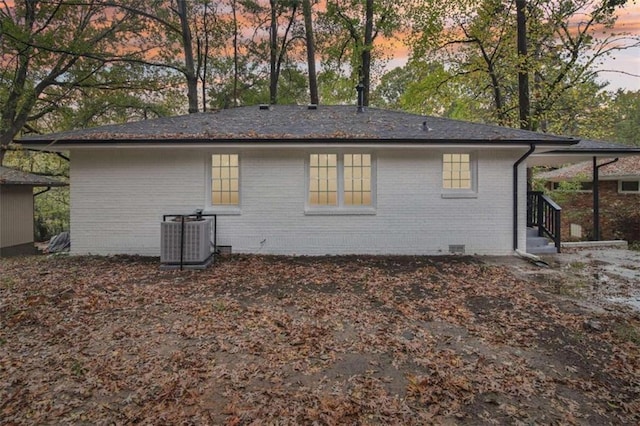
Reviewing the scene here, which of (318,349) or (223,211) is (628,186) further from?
(318,349)

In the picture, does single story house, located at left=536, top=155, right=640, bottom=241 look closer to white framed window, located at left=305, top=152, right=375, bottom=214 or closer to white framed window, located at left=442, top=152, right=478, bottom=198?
white framed window, located at left=442, top=152, right=478, bottom=198

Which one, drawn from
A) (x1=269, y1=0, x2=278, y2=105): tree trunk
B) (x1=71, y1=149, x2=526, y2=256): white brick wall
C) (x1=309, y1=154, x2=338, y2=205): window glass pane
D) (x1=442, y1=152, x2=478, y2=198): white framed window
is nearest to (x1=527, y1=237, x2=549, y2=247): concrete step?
(x1=71, y1=149, x2=526, y2=256): white brick wall

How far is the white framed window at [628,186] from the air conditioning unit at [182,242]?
1524 centimetres

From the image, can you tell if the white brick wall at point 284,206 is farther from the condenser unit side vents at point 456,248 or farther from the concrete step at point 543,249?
the concrete step at point 543,249

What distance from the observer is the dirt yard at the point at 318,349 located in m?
2.63

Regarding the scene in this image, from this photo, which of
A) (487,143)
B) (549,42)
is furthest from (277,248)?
(549,42)

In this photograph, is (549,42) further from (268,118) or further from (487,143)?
(268,118)

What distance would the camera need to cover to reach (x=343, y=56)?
58.3ft

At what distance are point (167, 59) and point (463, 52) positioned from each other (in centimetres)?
1416

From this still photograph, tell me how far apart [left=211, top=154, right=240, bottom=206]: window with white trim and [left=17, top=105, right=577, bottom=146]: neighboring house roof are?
67cm

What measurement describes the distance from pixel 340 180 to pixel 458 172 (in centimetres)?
301

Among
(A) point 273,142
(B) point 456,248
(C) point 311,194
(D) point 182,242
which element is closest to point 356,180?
(C) point 311,194

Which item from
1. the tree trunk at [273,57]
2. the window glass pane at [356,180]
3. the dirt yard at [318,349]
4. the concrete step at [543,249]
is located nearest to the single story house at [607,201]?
the concrete step at [543,249]

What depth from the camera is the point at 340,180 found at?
8.45 metres
